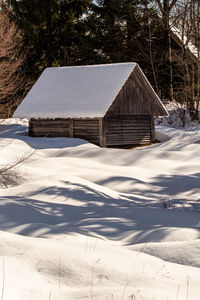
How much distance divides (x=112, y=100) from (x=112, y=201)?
1244 centimetres

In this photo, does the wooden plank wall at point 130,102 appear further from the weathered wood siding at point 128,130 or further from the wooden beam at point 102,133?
the wooden beam at point 102,133

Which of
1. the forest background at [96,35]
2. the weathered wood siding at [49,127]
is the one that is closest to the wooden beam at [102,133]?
the weathered wood siding at [49,127]

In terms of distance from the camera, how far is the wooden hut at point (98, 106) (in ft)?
72.6

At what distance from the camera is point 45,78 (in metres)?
26.0

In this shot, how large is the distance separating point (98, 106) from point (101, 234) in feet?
50.0

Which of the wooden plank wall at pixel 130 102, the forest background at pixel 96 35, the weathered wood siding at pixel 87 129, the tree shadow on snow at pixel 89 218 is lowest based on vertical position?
the tree shadow on snow at pixel 89 218

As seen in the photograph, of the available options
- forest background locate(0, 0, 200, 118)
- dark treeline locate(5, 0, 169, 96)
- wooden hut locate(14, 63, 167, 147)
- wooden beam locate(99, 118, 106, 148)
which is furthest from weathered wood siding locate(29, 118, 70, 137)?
dark treeline locate(5, 0, 169, 96)

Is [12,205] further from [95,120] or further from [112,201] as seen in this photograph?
[95,120]

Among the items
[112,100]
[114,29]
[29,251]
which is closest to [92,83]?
[112,100]

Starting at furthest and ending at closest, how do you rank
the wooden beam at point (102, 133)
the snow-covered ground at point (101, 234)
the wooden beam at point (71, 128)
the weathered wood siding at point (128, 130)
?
the wooden beam at point (71, 128)
the weathered wood siding at point (128, 130)
the wooden beam at point (102, 133)
the snow-covered ground at point (101, 234)

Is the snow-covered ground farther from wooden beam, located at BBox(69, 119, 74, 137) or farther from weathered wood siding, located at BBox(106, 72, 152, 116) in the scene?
weathered wood siding, located at BBox(106, 72, 152, 116)

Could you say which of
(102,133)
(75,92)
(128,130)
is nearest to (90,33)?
(75,92)

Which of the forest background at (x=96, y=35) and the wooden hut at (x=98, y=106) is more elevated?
the forest background at (x=96, y=35)

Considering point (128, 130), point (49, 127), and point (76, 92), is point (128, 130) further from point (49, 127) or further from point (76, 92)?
point (49, 127)
